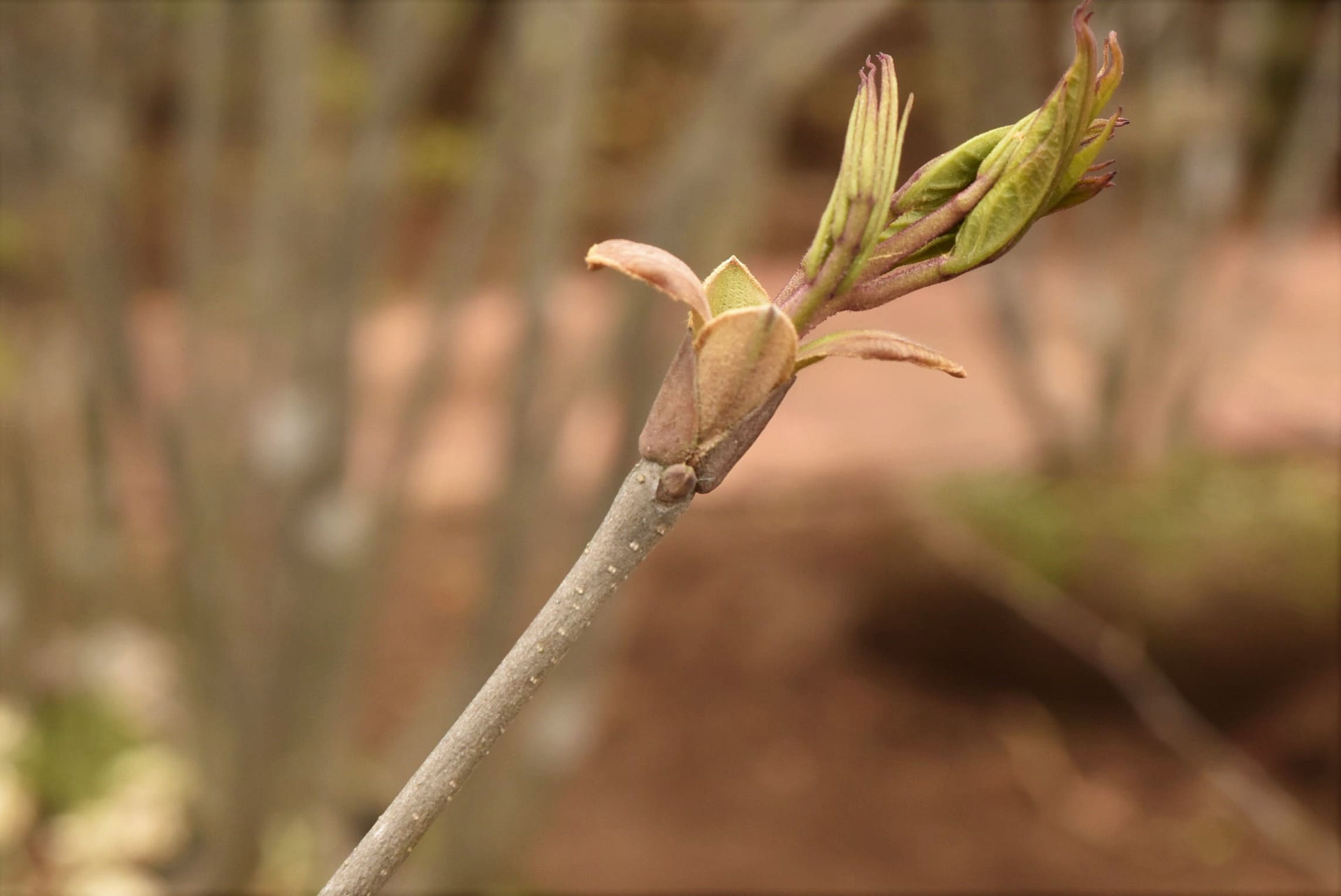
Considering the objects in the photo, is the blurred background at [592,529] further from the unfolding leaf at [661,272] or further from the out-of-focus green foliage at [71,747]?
the unfolding leaf at [661,272]

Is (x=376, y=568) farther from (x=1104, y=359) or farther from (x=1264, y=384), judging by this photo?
(x=1264, y=384)

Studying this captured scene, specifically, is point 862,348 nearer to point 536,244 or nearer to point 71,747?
point 536,244

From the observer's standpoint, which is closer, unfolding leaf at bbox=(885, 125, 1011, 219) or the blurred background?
unfolding leaf at bbox=(885, 125, 1011, 219)

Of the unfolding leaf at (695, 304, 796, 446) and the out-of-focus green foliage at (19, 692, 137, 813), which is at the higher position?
the unfolding leaf at (695, 304, 796, 446)

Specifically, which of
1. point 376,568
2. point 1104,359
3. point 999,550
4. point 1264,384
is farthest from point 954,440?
point 376,568

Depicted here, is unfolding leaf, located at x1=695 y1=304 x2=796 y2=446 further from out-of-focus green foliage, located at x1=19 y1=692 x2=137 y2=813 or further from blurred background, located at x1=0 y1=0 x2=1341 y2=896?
out-of-focus green foliage, located at x1=19 y1=692 x2=137 y2=813

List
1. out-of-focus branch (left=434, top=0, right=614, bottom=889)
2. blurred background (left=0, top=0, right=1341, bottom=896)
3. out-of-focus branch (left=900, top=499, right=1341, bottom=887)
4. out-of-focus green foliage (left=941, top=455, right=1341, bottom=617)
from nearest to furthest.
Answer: out-of-focus branch (left=434, top=0, right=614, bottom=889)
blurred background (left=0, top=0, right=1341, bottom=896)
out-of-focus branch (left=900, top=499, right=1341, bottom=887)
out-of-focus green foliage (left=941, top=455, right=1341, bottom=617)

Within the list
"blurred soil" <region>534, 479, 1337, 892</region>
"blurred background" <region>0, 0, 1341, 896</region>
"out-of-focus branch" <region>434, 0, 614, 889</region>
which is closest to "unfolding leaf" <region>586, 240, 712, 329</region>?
"blurred background" <region>0, 0, 1341, 896</region>

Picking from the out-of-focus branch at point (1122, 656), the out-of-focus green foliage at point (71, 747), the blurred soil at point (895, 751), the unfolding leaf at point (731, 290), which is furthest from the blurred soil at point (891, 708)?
the unfolding leaf at point (731, 290)
